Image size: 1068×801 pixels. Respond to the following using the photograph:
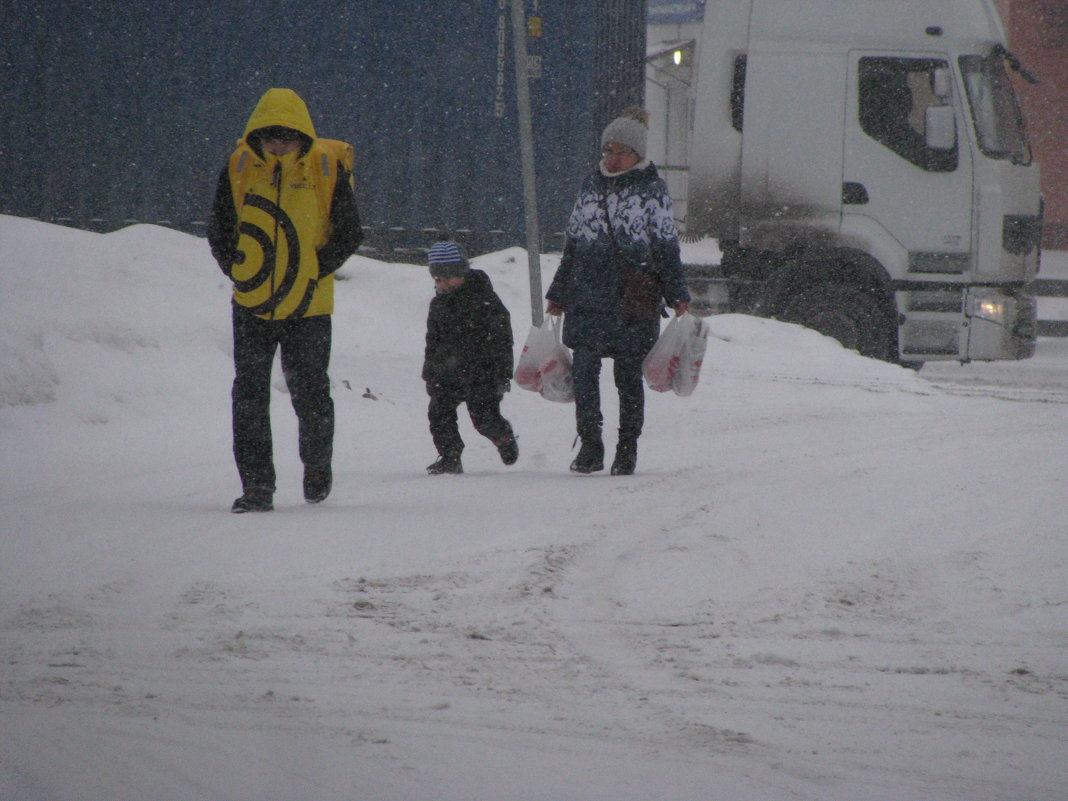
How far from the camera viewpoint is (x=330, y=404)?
4.41m

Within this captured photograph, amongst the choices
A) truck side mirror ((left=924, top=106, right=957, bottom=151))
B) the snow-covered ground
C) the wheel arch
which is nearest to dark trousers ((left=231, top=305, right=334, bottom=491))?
the snow-covered ground

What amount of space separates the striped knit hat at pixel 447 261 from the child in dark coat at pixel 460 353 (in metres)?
0.04

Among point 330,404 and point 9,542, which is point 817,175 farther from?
point 9,542

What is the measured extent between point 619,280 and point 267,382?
1.61 m

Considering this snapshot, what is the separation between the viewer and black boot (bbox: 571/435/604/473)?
5.34 m

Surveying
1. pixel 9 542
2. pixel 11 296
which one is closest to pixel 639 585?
pixel 9 542

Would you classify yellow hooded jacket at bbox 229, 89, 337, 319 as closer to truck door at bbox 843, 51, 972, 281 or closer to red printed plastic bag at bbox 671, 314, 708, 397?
red printed plastic bag at bbox 671, 314, 708, 397

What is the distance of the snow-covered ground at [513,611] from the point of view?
2.15m

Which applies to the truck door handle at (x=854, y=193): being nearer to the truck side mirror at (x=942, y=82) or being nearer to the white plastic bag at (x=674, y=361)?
the truck side mirror at (x=942, y=82)

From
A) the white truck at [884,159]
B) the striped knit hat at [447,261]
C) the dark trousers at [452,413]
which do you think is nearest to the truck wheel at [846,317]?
the white truck at [884,159]

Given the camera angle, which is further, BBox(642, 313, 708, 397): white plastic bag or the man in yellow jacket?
BBox(642, 313, 708, 397): white plastic bag

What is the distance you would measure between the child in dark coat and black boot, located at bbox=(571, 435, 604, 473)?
1.42 feet

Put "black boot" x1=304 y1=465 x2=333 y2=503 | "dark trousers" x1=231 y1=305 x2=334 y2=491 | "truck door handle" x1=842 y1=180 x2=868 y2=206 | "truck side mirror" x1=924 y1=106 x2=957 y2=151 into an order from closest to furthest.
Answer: "dark trousers" x1=231 y1=305 x2=334 y2=491 → "black boot" x1=304 y1=465 x2=333 y2=503 → "truck side mirror" x1=924 y1=106 x2=957 y2=151 → "truck door handle" x1=842 y1=180 x2=868 y2=206

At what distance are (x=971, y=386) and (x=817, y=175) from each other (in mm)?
2106
